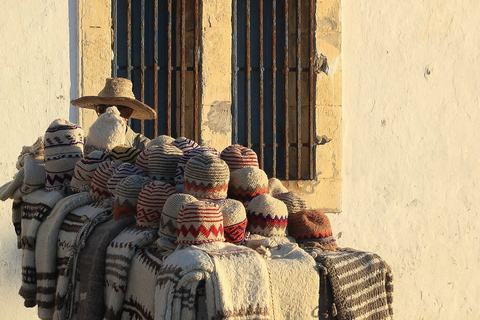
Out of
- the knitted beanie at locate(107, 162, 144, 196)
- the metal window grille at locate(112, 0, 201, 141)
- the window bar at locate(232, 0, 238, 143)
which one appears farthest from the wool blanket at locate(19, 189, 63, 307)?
the window bar at locate(232, 0, 238, 143)

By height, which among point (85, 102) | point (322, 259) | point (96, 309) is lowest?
point (96, 309)

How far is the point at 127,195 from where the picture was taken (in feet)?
8.72

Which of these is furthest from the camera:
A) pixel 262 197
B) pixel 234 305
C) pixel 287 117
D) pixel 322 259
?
pixel 287 117

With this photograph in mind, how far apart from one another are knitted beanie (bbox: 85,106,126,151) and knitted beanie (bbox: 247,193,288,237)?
1.09 meters

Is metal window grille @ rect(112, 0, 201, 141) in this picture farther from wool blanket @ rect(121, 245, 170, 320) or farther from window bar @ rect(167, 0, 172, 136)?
wool blanket @ rect(121, 245, 170, 320)

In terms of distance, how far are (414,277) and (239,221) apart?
160 inches

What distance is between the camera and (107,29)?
5.46 metres

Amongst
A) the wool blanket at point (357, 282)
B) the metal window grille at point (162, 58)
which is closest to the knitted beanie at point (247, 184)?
the wool blanket at point (357, 282)

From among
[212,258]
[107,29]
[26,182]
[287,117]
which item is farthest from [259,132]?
[212,258]

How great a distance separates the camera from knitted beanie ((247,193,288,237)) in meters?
2.47

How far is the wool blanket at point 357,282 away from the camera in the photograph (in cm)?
233

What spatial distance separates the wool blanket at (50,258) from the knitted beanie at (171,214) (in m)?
0.76

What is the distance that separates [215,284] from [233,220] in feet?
1.26

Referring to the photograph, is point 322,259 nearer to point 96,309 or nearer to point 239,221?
point 239,221
